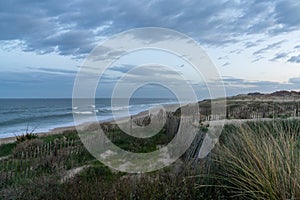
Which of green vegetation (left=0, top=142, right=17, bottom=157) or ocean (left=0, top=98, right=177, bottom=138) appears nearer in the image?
green vegetation (left=0, top=142, right=17, bottom=157)

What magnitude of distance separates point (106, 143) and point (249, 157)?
26.9 feet

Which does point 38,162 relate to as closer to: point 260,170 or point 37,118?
point 260,170

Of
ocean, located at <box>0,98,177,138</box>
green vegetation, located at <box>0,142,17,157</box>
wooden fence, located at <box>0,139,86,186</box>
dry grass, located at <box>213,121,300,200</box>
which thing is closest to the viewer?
dry grass, located at <box>213,121,300,200</box>

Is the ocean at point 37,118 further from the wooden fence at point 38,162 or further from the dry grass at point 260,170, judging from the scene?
the dry grass at point 260,170

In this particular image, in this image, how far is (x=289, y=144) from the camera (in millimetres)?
3998

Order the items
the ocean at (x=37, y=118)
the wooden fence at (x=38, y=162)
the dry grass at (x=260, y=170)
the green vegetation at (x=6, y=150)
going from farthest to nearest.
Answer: the ocean at (x=37, y=118)
the green vegetation at (x=6, y=150)
the wooden fence at (x=38, y=162)
the dry grass at (x=260, y=170)

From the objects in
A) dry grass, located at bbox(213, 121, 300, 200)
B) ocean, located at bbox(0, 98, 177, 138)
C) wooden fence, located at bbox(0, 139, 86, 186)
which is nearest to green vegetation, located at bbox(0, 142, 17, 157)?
wooden fence, located at bbox(0, 139, 86, 186)

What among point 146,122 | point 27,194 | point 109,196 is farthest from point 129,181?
point 146,122

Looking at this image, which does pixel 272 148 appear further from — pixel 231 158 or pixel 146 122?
pixel 146 122

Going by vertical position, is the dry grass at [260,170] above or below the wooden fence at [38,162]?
above

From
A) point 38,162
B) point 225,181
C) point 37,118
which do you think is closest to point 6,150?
point 38,162

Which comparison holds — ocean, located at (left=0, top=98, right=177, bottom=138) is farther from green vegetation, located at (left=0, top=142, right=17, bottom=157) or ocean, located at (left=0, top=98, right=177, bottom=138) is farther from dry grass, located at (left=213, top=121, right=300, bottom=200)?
dry grass, located at (left=213, top=121, right=300, bottom=200)

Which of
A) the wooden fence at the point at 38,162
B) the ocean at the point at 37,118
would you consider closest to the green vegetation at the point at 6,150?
the wooden fence at the point at 38,162

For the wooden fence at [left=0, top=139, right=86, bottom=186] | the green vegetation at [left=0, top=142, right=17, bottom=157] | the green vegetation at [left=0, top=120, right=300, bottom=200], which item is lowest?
the green vegetation at [left=0, top=142, right=17, bottom=157]
